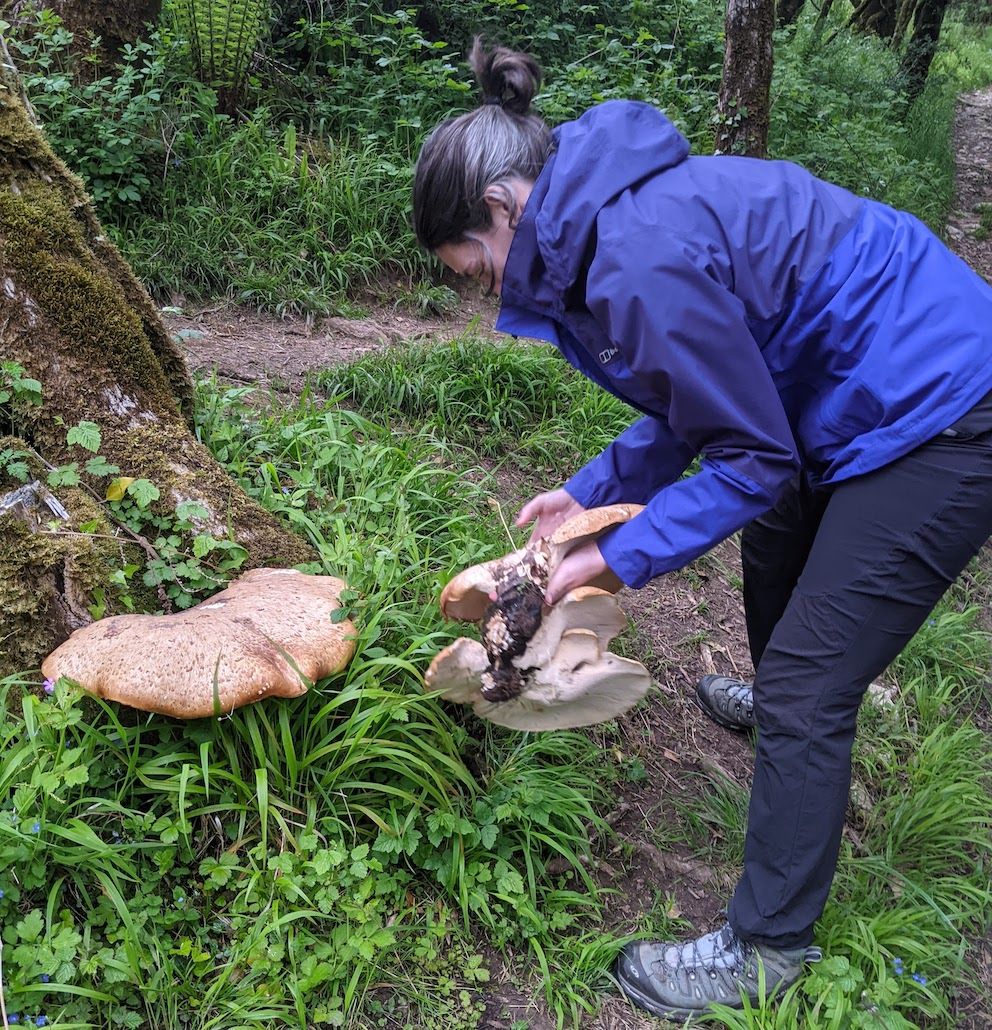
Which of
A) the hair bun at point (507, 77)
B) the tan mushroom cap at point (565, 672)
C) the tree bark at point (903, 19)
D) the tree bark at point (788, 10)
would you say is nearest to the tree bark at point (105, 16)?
the hair bun at point (507, 77)

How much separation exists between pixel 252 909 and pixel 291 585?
0.89 meters

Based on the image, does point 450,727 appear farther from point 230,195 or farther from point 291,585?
point 230,195

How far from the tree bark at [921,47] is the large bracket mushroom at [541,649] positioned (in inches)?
513

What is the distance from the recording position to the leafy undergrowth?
212cm

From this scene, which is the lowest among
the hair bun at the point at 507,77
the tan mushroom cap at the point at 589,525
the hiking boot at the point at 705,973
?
the hiking boot at the point at 705,973

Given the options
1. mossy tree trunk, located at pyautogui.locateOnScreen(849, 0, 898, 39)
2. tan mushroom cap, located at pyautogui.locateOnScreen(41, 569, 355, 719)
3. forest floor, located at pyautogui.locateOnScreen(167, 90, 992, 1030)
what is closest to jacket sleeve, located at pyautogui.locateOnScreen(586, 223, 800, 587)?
tan mushroom cap, located at pyautogui.locateOnScreen(41, 569, 355, 719)

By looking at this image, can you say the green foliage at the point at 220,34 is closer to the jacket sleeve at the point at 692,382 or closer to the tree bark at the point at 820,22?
the jacket sleeve at the point at 692,382

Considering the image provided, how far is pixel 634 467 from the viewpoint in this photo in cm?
263

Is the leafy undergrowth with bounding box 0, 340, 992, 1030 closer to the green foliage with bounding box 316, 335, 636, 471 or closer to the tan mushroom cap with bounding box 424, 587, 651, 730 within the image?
the tan mushroom cap with bounding box 424, 587, 651, 730

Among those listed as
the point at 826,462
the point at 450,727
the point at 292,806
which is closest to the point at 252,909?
the point at 292,806

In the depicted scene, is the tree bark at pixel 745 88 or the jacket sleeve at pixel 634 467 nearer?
the jacket sleeve at pixel 634 467

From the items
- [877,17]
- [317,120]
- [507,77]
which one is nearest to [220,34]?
[317,120]

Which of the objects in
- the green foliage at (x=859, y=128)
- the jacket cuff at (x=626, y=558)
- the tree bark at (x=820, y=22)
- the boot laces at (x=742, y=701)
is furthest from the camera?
the tree bark at (x=820, y=22)

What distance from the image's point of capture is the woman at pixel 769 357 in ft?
6.23
